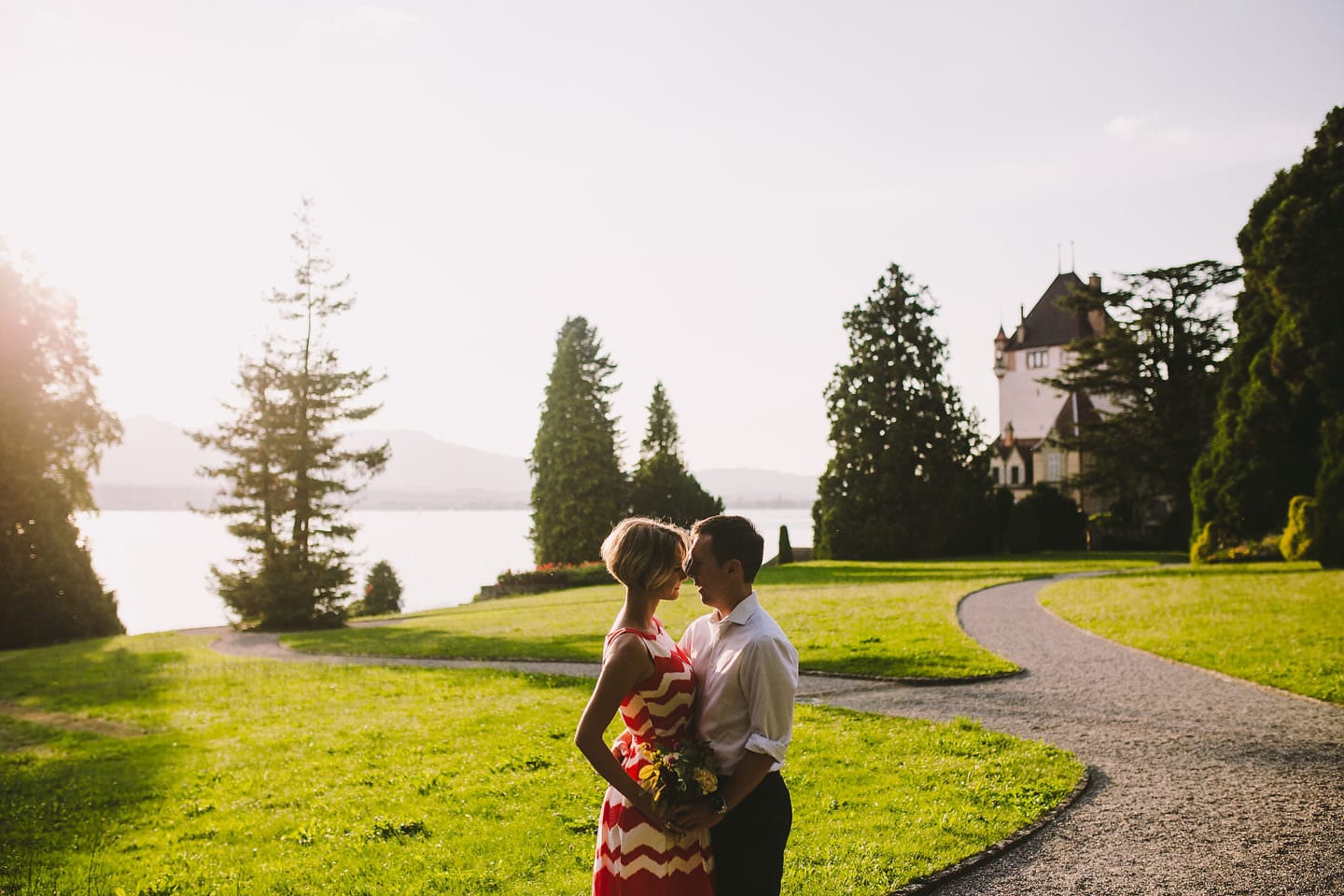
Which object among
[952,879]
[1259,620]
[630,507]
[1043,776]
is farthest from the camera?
[630,507]

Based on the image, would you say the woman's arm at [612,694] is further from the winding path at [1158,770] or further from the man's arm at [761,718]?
the winding path at [1158,770]

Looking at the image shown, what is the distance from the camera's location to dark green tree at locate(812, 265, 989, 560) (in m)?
42.8

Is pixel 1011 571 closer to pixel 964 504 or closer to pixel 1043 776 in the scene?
pixel 964 504

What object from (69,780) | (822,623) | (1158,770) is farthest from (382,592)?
(1158,770)

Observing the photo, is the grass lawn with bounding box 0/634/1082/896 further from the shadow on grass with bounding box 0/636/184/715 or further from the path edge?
the shadow on grass with bounding box 0/636/184/715

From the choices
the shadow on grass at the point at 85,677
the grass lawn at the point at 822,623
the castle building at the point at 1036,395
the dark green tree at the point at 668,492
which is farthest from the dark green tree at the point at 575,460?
the castle building at the point at 1036,395

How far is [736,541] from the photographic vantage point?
133 inches

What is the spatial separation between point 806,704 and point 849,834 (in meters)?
4.83

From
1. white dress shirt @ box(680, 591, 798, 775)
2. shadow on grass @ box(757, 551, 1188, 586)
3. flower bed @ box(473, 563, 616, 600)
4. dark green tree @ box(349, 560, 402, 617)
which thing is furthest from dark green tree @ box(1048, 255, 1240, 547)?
white dress shirt @ box(680, 591, 798, 775)

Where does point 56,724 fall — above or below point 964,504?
below

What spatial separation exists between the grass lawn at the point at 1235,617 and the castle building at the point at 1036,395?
124 ft

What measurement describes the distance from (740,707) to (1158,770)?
673 centimetres

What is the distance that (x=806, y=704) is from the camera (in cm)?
1159

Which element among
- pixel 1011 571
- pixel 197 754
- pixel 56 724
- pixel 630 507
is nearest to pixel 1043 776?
pixel 197 754
